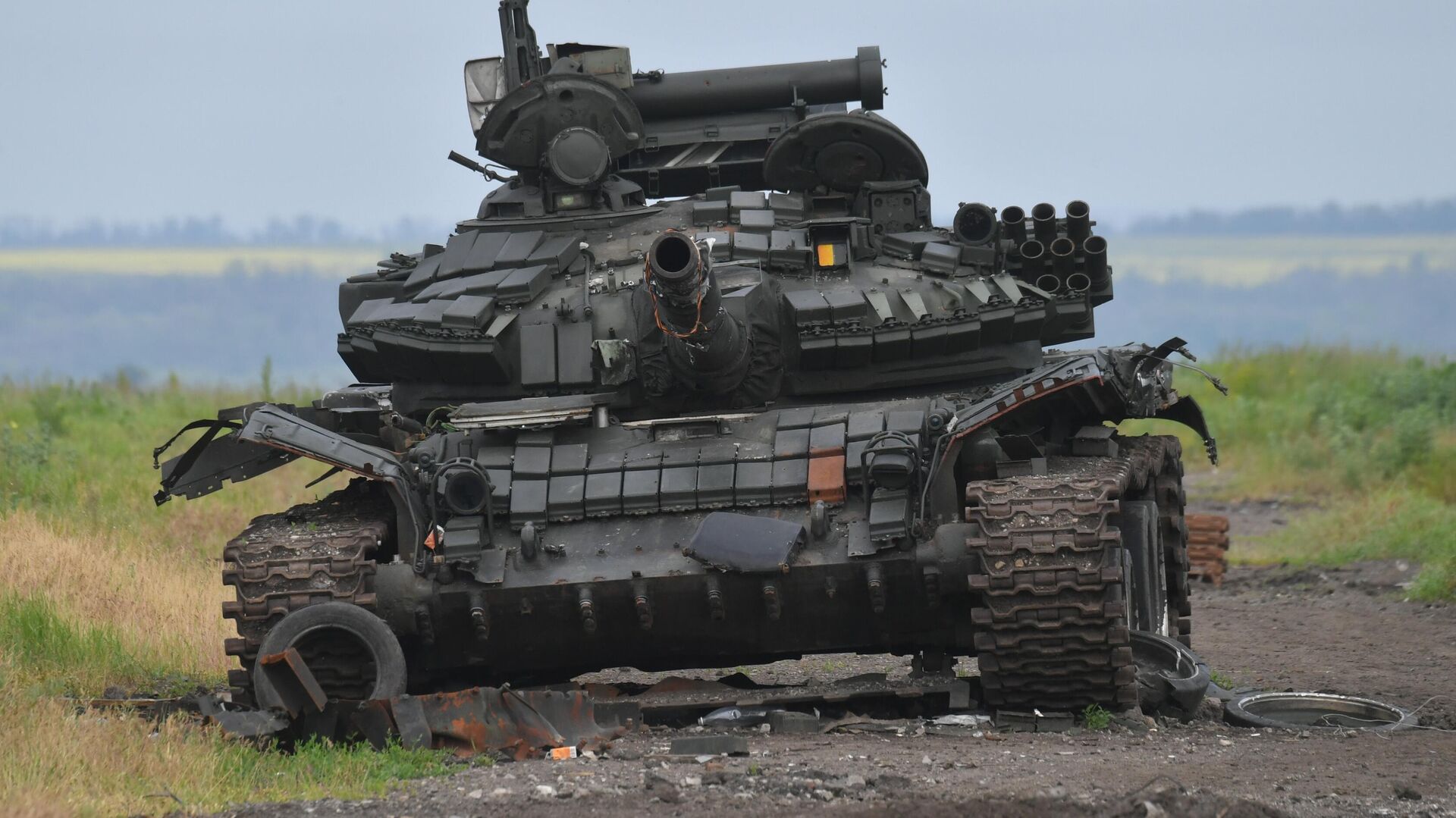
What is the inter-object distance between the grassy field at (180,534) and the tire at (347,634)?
616 mm

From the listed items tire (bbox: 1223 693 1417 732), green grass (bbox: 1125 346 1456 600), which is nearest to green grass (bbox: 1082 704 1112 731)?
tire (bbox: 1223 693 1417 732)

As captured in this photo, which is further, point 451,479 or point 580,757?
point 451,479

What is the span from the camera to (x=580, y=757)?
10.4 metres

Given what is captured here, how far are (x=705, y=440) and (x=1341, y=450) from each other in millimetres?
17118

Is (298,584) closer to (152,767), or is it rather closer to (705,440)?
(152,767)

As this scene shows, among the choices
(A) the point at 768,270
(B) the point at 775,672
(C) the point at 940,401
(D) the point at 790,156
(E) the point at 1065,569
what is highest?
(D) the point at 790,156

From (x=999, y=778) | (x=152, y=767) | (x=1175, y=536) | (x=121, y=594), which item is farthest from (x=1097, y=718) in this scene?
(x=121, y=594)

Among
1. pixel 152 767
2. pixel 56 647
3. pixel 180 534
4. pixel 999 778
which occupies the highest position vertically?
pixel 180 534

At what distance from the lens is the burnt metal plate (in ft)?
36.3

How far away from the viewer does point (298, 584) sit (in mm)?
11133

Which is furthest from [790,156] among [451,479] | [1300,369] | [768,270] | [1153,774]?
[1300,369]

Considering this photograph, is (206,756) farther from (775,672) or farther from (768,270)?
(775,672)

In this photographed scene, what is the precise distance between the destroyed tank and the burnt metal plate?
0.02 meters

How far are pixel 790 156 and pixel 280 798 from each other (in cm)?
699
